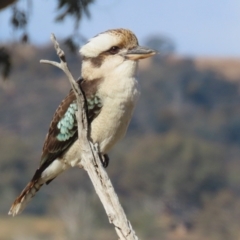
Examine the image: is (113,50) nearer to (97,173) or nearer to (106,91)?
(106,91)

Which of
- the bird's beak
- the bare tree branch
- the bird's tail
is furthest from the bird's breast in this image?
the bird's tail

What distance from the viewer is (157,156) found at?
3688 cm

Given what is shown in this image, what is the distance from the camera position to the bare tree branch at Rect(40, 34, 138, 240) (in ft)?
15.1

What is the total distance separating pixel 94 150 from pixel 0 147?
33.1 meters

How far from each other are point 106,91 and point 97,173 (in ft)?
1.96

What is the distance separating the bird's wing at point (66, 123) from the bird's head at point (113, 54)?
73 millimetres

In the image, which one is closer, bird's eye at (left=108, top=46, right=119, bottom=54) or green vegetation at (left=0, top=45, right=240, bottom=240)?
bird's eye at (left=108, top=46, right=119, bottom=54)

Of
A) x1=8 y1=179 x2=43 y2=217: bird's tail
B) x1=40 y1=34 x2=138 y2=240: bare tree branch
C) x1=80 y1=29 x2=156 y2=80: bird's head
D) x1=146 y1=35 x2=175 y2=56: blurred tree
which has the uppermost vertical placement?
x1=80 y1=29 x2=156 y2=80: bird's head

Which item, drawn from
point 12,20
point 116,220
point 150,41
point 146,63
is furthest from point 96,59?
point 146,63

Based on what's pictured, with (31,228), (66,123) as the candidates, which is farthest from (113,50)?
(31,228)

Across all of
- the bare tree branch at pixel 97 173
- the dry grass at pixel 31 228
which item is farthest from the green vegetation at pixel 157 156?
the bare tree branch at pixel 97 173

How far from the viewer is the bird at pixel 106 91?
17.1ft

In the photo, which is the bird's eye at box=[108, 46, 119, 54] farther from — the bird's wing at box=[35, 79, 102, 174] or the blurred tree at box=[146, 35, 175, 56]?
the blurred tree at box=[146, 35, 175, 56]

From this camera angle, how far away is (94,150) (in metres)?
4.91
